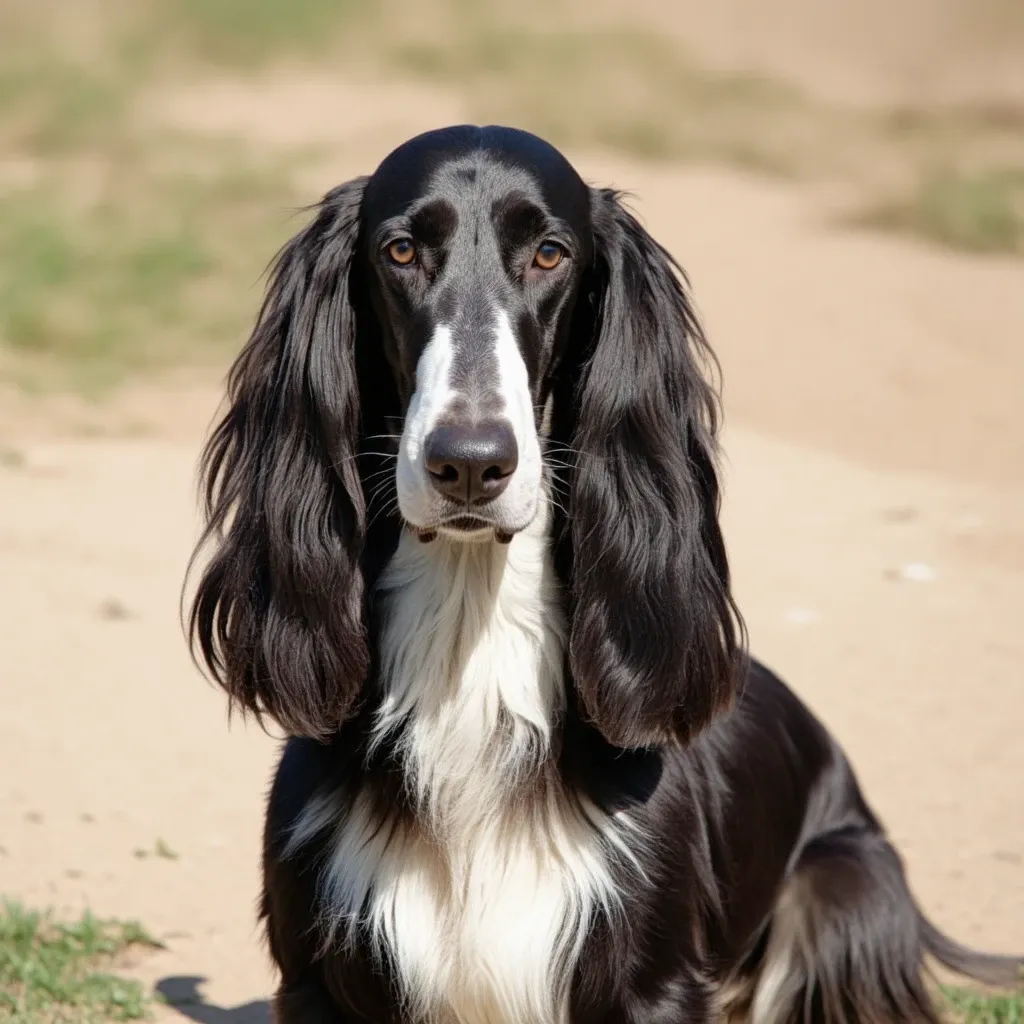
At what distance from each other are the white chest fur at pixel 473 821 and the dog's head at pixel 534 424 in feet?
0.29

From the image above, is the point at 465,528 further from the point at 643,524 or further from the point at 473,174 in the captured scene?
the point at 473,174

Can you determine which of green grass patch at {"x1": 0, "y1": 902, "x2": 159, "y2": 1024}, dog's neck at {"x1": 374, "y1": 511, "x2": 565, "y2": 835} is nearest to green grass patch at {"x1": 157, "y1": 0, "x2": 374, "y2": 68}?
green grass patch at {"x1": 0, "y1": 902, "x2": 159, "y2": 1024}

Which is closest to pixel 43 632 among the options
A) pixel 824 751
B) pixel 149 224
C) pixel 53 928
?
pixel 53 928

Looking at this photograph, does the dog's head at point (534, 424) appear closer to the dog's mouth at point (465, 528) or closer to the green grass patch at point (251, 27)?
the dog's mouth at point (465, 528)

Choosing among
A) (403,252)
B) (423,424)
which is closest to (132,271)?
(403,252)

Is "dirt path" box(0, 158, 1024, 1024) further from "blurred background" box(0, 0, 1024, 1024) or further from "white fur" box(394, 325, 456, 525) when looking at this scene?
"white fur" box(394, 325, 456, 525)

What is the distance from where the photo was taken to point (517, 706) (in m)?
3.15

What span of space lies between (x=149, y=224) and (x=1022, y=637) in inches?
382

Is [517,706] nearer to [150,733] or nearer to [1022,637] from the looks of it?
[150,733]

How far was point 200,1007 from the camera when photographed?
4.15 metres

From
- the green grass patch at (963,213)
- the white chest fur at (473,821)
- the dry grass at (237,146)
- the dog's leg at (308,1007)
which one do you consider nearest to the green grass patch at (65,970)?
the dog's leg at (308,1007)

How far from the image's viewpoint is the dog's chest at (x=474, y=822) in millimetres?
3107

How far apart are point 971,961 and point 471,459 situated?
88.2 inches

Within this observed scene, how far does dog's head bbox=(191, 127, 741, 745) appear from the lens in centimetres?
304
